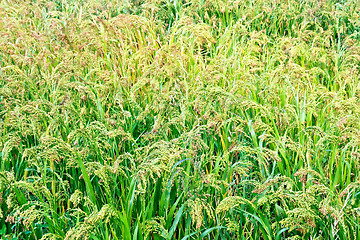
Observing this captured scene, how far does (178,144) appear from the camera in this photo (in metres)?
2.16

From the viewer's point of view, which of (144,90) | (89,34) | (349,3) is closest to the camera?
(144,90)

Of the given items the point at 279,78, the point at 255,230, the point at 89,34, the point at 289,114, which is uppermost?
the point at 89,34

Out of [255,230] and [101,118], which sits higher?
[101,118]

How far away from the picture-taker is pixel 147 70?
2727mm

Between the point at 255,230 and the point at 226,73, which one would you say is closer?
the point at 255,230

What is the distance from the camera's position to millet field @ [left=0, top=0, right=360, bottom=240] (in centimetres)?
179

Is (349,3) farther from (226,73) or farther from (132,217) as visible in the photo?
(132,217)

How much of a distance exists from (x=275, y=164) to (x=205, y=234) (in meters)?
0.65

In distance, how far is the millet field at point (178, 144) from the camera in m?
1.79

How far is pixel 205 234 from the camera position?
1.87m

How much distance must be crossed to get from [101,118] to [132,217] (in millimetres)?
790

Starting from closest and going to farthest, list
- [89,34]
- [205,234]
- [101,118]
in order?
[205,234] < [101,118] < [89,34]

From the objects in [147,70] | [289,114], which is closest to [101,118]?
[147,70]

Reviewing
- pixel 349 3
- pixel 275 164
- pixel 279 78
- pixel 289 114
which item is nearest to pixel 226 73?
pixel 279 78
